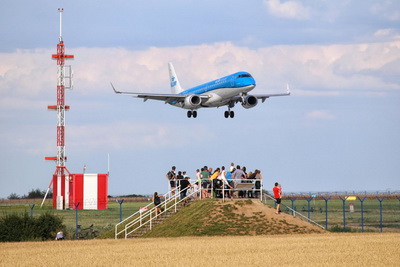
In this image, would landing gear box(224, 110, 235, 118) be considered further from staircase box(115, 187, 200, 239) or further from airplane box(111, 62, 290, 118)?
staircase box(115, 187, 200, 239)

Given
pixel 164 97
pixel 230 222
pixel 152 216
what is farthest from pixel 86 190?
pixel 230 222

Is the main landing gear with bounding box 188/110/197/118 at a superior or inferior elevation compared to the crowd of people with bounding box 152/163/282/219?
superior

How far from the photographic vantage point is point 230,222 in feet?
124

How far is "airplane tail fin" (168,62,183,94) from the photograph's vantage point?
295 feet

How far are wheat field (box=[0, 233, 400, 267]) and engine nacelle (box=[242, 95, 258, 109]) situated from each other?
25.5 metres

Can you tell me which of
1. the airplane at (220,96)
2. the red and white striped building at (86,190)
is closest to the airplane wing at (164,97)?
the airplane at (220,96)

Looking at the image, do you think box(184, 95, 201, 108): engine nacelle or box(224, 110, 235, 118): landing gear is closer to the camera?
box(184, 95, 201, 108): engine nacelle

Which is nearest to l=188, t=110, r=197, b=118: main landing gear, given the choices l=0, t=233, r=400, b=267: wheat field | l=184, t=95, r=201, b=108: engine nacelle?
l=184, t=95, r=201, b=108: engine nacelle

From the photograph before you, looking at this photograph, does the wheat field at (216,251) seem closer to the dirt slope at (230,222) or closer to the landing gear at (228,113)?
the dirt slope at (230,222)

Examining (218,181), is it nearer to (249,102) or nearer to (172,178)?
(172,178)

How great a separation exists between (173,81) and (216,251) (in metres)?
63.9

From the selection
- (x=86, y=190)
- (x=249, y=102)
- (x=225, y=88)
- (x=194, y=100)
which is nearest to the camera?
(x=225, y=88)

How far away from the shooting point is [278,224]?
38250mm

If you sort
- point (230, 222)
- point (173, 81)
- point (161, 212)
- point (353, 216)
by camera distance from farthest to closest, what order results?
point (173, 81), point (353, 216), point (161, 212), point (230, 222)
